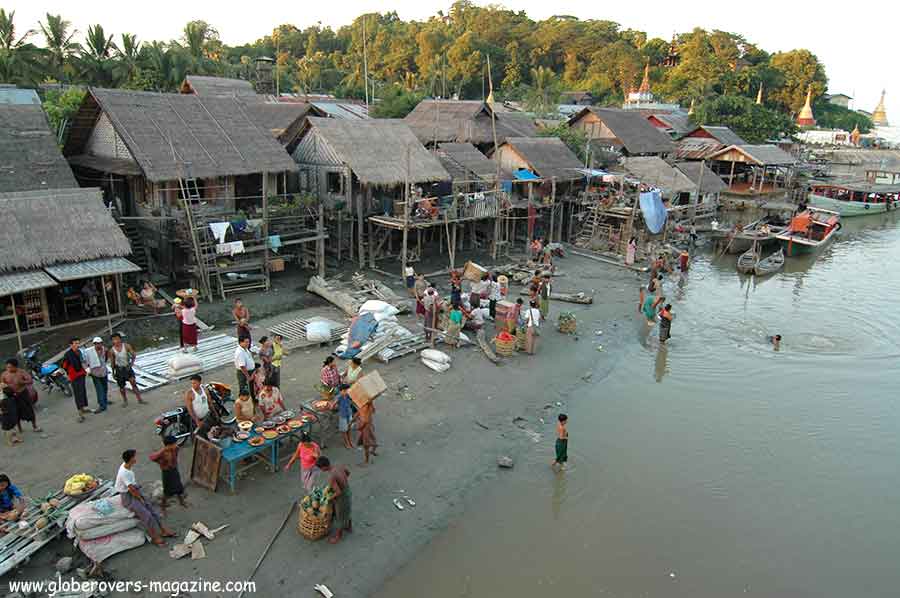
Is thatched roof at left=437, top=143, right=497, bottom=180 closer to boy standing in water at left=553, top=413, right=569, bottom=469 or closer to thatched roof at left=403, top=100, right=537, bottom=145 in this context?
thatched roof at left=403, top=100, right=537, bottom=145

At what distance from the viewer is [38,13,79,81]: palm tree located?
32031 mm

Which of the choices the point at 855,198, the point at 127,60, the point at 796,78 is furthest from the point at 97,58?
the point at 796,78

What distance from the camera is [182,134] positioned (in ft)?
60.2

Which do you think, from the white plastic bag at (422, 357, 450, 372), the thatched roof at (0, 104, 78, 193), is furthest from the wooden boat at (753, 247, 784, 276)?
the thatched roof at (0, 104, 78, 193)

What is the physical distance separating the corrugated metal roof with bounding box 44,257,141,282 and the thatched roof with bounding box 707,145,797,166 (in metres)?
36.4

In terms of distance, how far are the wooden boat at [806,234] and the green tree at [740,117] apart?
A: 19746 millimetres

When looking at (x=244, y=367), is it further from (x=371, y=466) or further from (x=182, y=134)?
(x=182, y=134)

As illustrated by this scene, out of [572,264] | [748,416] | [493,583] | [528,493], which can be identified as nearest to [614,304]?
[572,264]

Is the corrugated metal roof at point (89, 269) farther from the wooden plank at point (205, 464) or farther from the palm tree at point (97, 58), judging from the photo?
the palm tree at point (97, 58)

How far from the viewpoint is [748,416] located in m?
13.5

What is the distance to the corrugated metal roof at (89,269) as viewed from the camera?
13586 millimetres

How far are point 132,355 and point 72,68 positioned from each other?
2922 centimetres

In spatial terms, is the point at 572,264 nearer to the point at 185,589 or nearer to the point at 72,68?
the point at 185,589

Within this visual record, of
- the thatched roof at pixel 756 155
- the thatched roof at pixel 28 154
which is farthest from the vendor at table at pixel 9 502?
the thatched roof at pixel 756 155
